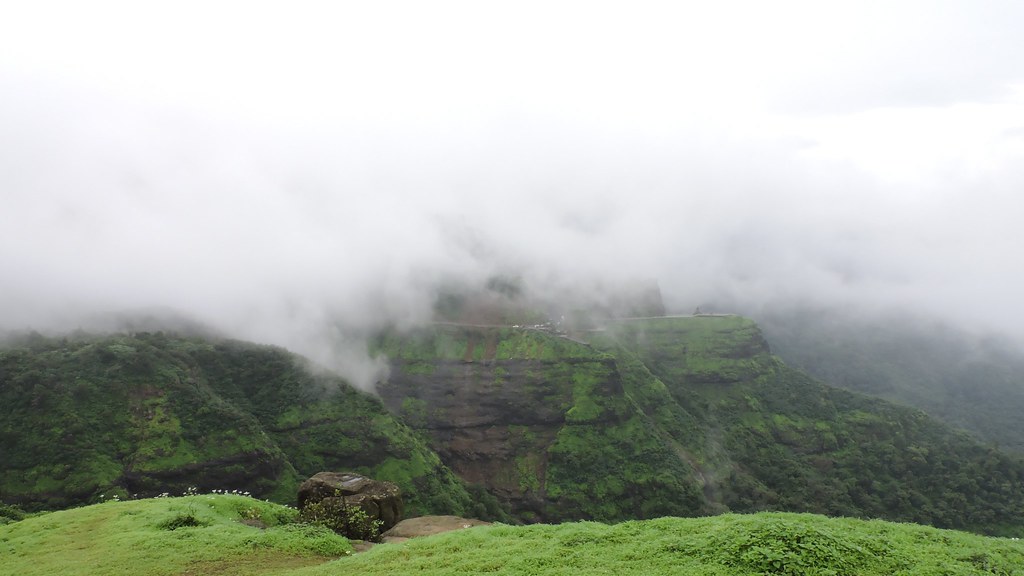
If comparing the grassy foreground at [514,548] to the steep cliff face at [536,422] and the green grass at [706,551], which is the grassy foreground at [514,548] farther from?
the steep cliff face at [536,422]

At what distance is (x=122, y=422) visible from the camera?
85.4 metres

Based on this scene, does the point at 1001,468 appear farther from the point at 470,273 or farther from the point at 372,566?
the point at 372,566

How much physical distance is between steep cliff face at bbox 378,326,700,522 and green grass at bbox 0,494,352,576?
9392cm

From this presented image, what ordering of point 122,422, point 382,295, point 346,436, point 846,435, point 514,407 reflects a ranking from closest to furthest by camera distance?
point 122,422
point 346,436
point 514,407
point 846,435
point 382,295

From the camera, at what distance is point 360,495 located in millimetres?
30844

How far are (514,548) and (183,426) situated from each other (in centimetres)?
8631

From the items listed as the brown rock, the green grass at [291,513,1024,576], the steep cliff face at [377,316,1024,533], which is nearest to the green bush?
the brown rock

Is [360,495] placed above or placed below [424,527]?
above

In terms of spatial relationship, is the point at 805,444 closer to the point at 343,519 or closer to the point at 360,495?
the point at 360,495

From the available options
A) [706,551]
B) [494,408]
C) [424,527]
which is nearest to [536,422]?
[494,408]

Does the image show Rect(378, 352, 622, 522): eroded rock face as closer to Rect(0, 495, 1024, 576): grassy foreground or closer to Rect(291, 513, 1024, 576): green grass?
Rect(0, 495, 1024, 576): grassy foreground

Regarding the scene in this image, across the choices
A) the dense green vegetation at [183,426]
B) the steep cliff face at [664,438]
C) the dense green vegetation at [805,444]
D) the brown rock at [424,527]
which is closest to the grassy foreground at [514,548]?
the brown rock at [424,527]

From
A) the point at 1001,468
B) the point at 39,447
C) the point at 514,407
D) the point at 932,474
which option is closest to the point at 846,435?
the point at 932,474

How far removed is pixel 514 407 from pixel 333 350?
44.7 metres
